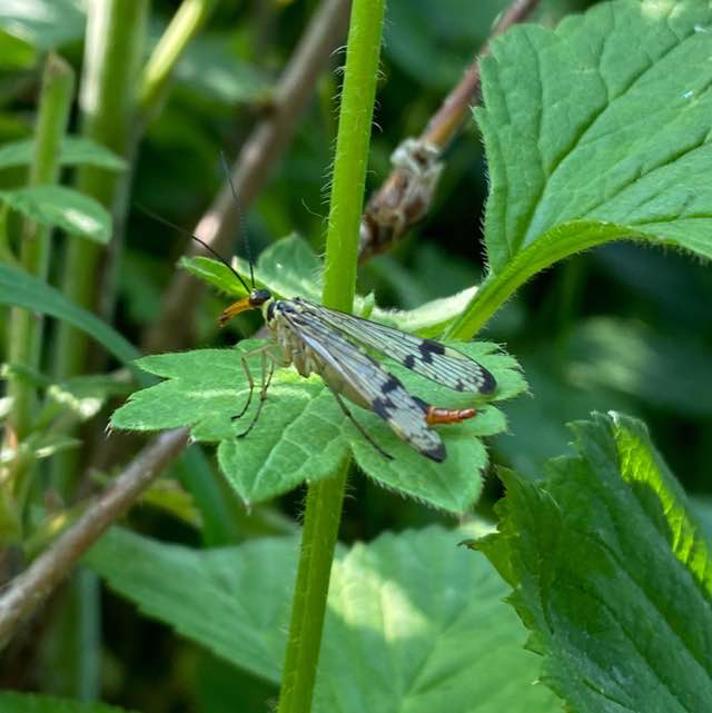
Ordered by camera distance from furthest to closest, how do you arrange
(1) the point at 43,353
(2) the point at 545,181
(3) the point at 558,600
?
(1) the point at 43,353, (2) the point at 545,181, (3) the point at 558,600

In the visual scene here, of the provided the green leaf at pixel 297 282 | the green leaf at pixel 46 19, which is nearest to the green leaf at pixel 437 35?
the green leaf at pixel 46 19

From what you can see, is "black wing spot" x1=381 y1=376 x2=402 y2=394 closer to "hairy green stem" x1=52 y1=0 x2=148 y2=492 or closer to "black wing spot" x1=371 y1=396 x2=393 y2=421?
"black wing spot" x1=371 y1=396 x2=393 y2=421

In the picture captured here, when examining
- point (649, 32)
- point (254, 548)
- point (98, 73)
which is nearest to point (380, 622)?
point (254, 548)

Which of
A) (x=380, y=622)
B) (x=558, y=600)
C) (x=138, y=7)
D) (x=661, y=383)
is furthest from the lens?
(x=661, y=383)

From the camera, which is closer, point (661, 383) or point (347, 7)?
point (347, 7)

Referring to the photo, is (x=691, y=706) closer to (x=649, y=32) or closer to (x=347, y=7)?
(x=649, y=32)

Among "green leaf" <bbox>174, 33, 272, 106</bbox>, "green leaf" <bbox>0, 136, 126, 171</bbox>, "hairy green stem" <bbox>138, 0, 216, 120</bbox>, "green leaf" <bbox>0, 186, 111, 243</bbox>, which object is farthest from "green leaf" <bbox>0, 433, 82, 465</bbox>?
"green leaf" <bbox>174, 33, 272, 106</bbox>

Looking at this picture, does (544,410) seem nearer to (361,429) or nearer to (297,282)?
(297,282)

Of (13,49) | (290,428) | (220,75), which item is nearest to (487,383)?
(290,428)
